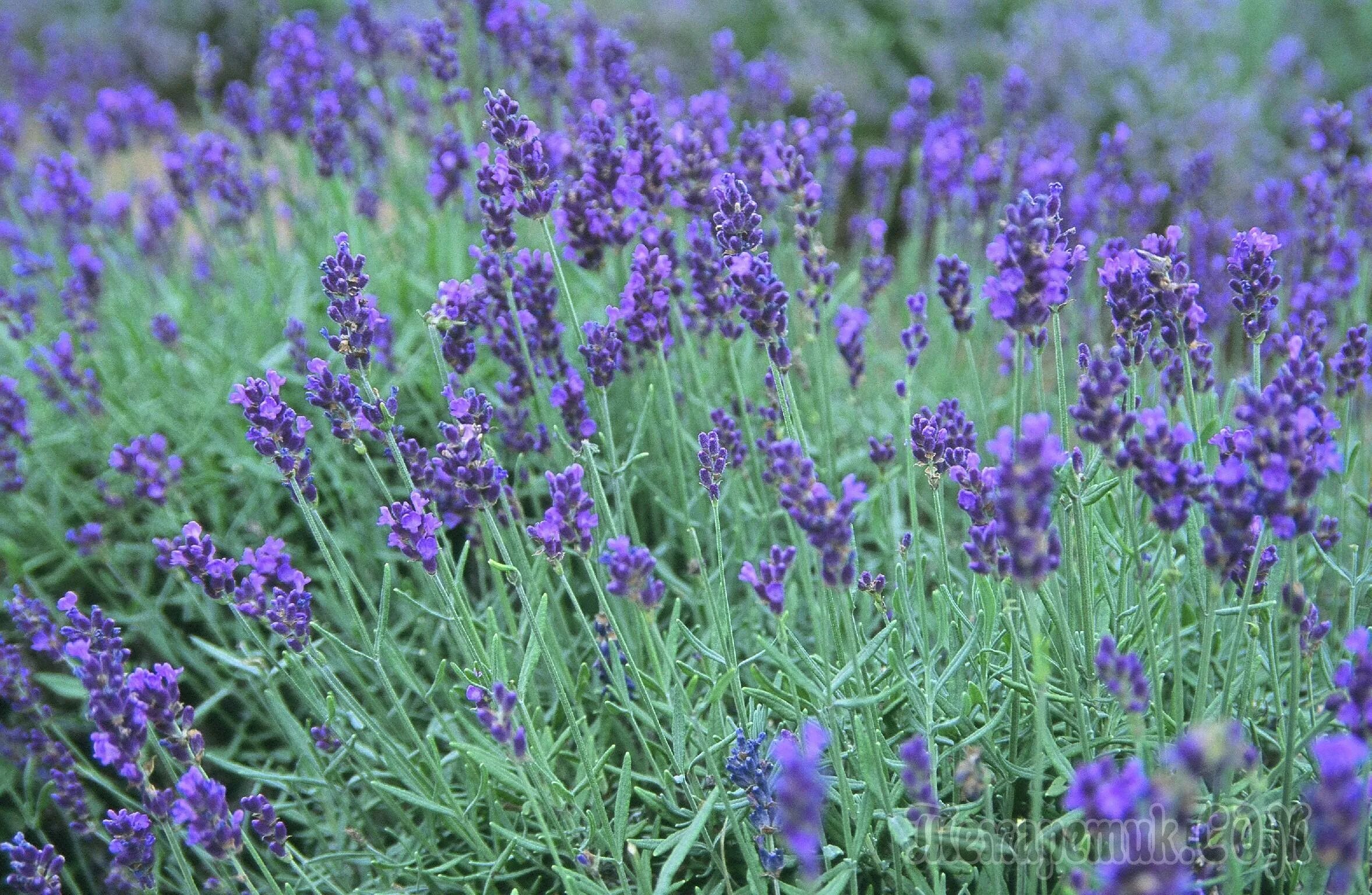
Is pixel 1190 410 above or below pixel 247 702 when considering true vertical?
above

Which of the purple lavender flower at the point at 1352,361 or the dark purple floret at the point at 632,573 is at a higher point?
the purple lavender flower at the point at 1352,361

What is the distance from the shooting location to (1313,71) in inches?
262

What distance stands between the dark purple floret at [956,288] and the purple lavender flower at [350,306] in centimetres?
121

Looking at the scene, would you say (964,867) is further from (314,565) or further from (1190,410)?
(314,565)

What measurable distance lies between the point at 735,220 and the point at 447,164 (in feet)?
5.40

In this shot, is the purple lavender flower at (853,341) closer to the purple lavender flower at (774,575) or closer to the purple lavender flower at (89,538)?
the purple lavender flower at (774,575)

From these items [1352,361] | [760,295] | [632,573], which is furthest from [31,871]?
[1352,361]

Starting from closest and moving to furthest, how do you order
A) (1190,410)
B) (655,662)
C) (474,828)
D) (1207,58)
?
(655,662) < (1190,410) < (474,828) < (1207,58)

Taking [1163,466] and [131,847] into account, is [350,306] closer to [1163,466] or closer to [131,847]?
[131,847]

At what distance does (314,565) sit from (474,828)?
1.43 meters

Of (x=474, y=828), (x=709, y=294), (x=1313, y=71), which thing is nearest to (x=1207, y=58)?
(x=1313, y=71)

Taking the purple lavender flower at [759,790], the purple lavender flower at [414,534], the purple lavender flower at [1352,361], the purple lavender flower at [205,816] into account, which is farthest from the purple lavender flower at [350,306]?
the purple lavender flower at [1352,361]

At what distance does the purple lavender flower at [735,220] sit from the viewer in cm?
236

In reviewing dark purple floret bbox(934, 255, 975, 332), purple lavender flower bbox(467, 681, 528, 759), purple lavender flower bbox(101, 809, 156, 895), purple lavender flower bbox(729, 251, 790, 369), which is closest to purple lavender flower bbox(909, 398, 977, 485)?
dark purple floret bbox(934, 255, 975, 332)
